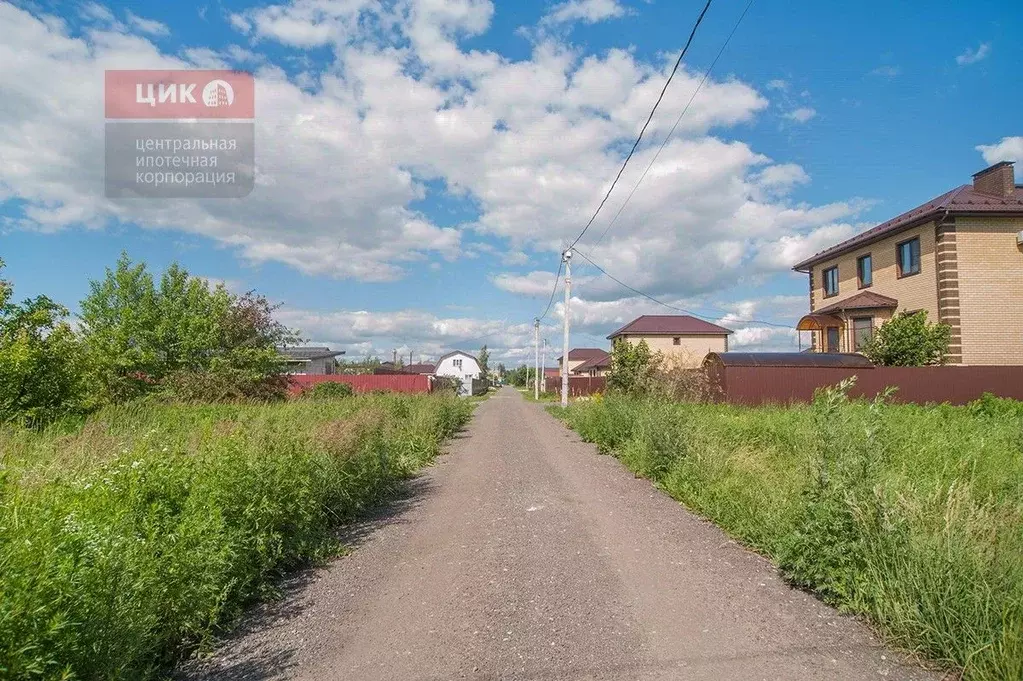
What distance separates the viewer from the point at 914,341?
1961cm

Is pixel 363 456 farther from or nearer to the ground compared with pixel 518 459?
farther from the ground

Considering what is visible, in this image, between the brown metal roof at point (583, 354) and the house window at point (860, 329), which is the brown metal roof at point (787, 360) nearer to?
the house window at point (860, 329)

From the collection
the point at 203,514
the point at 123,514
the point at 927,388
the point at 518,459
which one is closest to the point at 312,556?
the point at 203,514

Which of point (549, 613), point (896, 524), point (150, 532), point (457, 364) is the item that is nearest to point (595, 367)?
point (457, 364)

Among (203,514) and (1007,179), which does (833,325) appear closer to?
(1007,179)

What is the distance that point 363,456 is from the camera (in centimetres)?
782

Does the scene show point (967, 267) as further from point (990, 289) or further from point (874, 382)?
point (874, 382)

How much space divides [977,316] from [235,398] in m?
27.3

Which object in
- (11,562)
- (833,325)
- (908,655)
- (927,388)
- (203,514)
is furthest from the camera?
(833,325)

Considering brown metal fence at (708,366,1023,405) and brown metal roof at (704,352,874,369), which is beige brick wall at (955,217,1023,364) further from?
brown metal roof at (704,352,874,369)

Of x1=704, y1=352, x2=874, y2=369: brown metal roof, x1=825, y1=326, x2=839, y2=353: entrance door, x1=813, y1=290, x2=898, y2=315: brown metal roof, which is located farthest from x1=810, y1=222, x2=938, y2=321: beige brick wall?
x1=704, y1=352, x2=874, y2=369: brown metal roof

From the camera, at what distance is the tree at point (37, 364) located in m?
10.3

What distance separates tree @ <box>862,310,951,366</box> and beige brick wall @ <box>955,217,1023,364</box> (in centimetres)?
153

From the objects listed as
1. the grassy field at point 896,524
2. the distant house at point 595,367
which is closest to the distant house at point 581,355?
the distant house at point 595,367
